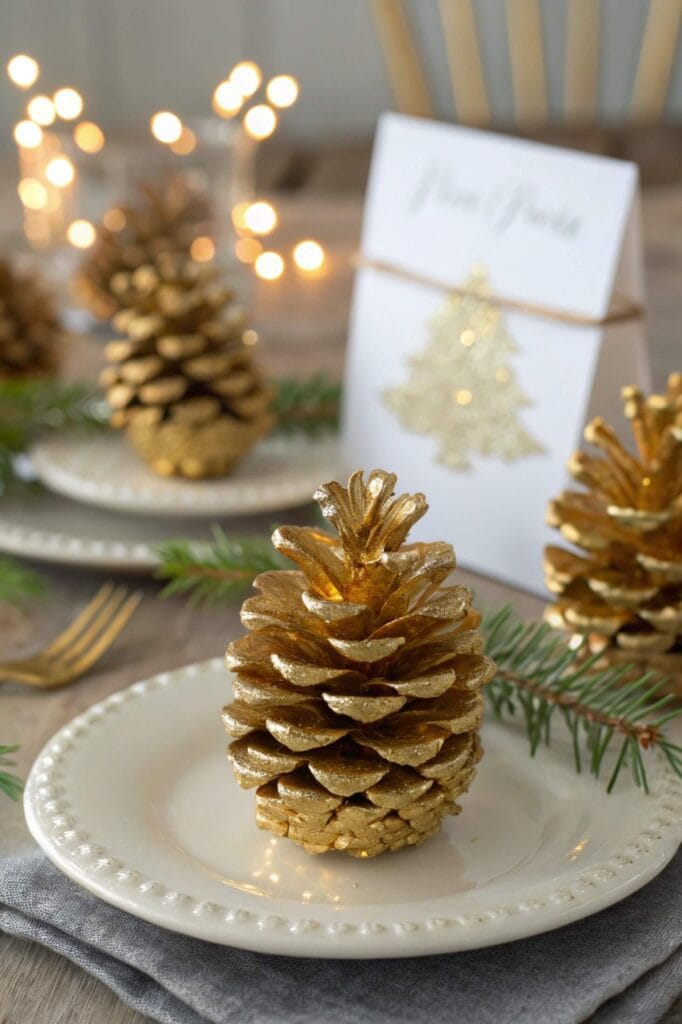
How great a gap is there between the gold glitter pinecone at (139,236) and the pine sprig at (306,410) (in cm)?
24

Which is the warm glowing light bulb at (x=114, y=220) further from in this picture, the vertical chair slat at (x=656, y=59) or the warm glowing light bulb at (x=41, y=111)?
the vertical chair slat at (x=656, y=59)

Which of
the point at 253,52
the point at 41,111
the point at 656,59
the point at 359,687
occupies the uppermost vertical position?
the point at 656,59

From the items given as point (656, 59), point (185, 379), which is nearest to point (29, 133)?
point (185, 379)

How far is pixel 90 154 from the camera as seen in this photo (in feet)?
3.59

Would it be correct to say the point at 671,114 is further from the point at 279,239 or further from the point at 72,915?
the point at 72,915

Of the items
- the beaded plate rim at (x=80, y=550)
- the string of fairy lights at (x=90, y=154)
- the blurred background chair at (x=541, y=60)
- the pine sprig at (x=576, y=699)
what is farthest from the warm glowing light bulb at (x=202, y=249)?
the blurred background chair at (x=541, y=60)

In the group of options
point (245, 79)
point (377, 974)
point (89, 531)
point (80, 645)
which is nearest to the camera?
point (377, 974)

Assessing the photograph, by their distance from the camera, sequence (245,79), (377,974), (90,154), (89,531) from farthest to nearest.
Answer: (90,154) < (245,79) < (89,531) < (377,974)

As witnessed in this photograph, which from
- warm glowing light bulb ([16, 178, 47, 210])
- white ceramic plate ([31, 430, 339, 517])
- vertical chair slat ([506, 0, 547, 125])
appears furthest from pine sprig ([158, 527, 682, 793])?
vertical chair slat ([506, 0, 547, 125])

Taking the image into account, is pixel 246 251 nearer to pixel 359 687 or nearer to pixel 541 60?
pixel 359 687

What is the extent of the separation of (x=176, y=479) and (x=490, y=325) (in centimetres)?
22

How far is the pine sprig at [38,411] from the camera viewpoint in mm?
878

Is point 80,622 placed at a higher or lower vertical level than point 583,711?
lower

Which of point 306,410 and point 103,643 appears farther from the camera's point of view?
point 306,410
